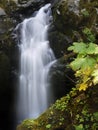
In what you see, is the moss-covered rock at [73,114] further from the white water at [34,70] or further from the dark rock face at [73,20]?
the white water at [34,70]

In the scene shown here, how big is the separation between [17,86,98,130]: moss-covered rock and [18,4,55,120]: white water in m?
5.83

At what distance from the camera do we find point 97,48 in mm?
3273

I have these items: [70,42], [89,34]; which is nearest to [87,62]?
[89,34]

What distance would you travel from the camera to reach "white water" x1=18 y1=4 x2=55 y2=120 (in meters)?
10.2

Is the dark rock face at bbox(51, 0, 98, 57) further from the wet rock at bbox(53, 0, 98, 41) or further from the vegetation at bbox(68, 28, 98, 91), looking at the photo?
the vegetation at bbox(68, 28, 98, 91)

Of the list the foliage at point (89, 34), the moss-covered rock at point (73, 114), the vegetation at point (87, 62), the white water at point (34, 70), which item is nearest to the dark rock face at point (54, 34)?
the foliage at point (89, 34)

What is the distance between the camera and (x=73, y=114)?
12.6 ft

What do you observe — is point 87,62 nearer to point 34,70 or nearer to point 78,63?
point 78,63

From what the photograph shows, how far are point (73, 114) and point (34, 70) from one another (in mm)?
6571

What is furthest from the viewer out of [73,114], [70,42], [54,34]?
[54,34]

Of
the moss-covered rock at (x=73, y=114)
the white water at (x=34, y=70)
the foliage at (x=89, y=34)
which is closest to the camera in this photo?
the moss-covered rock at (x=73, y=114)

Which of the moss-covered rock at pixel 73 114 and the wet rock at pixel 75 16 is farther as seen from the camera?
the wet rock at pixel 75 16

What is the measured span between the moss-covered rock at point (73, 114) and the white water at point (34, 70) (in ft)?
19.1

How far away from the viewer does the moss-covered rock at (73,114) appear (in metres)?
3.70
